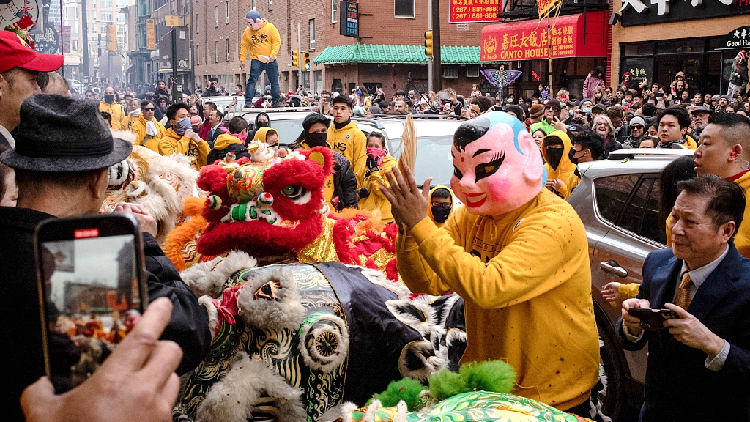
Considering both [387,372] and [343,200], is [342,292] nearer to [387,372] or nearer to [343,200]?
[387,372]

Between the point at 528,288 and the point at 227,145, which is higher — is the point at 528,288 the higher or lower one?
the lower one

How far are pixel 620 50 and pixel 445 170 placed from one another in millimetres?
17380

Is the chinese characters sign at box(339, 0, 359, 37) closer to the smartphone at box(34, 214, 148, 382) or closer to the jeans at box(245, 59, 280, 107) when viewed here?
the jeans at box(245, 59, 280, 107)

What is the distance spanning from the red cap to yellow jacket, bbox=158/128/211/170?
534 cm

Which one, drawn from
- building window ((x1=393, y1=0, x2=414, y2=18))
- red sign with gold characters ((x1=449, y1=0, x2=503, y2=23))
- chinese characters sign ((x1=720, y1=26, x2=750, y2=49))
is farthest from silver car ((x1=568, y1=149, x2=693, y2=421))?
building window ((x1=393, y1=0, x2=414, y2=18))

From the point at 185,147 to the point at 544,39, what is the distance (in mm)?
17869

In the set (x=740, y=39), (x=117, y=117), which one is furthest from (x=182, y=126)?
(x=740, y=39)

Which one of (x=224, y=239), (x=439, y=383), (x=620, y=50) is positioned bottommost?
(x=439, y=383)

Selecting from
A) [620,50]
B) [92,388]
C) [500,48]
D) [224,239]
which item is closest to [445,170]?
[224,239]

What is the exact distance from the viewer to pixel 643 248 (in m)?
5.11

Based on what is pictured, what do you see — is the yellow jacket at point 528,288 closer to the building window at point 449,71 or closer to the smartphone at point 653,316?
the smartphone at point 653,316

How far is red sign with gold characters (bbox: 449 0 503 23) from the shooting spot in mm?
27516

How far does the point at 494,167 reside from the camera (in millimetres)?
→ 2791

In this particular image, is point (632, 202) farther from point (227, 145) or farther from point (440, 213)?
point (227, 145)
